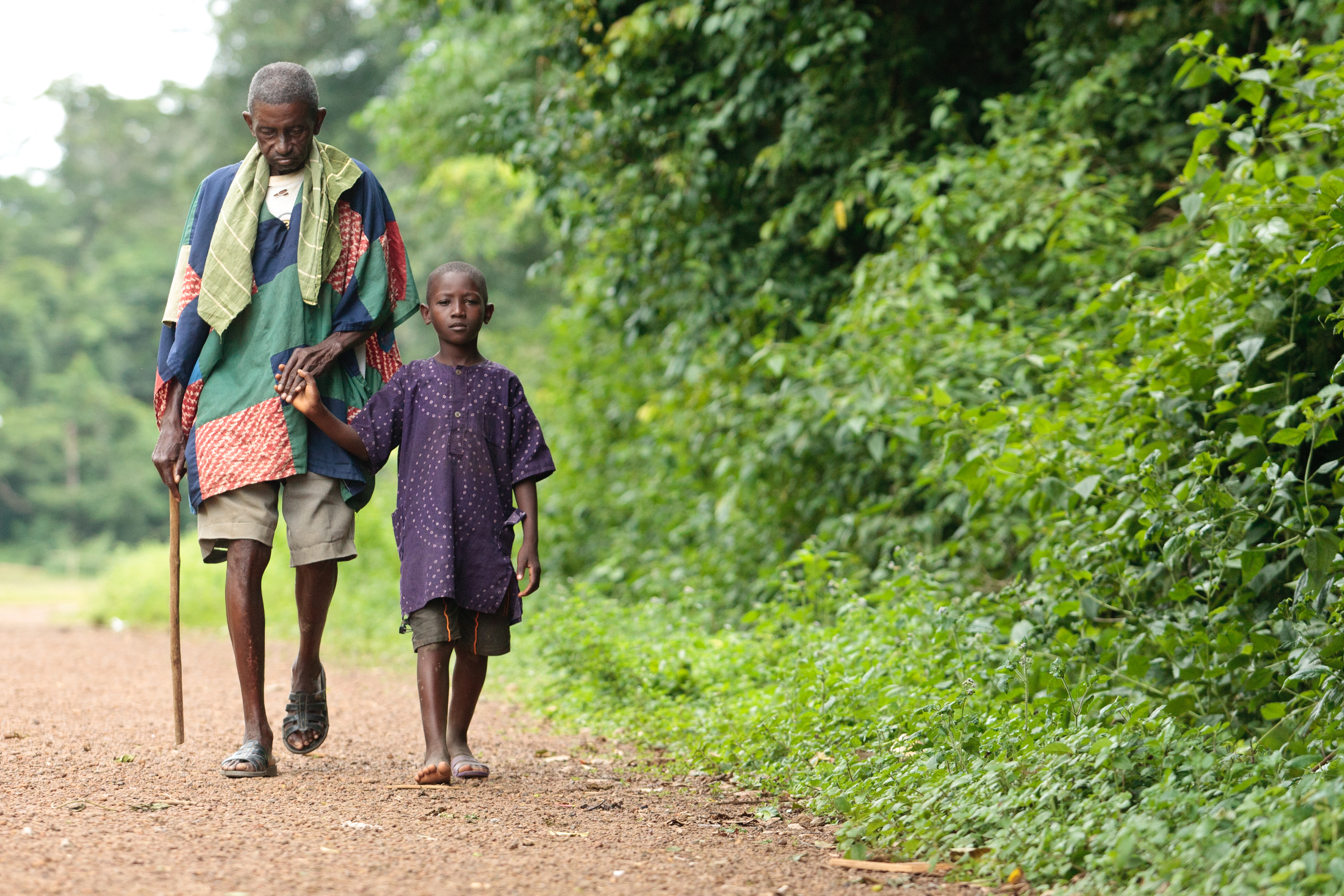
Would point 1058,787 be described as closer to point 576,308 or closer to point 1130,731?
point 1130,731

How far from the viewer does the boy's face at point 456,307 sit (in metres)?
3.66

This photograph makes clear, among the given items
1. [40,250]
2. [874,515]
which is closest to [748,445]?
[874,515]

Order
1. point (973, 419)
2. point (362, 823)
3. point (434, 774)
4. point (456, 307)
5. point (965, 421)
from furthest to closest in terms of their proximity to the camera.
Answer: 1. point (965, 421)
2. point (973, 419)
3. point (456, 307)
4. point (434, 774)
5. point (362, 823)

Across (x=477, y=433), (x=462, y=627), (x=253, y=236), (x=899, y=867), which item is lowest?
(x=899, y=867)

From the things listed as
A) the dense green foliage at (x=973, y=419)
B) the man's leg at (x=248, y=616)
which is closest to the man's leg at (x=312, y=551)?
the man's leg at (x=248, y=616)

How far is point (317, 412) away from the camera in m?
3.57

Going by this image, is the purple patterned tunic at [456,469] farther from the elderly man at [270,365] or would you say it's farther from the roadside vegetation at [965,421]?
the roadside vegetation at [965,421]

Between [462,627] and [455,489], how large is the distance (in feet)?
1.37

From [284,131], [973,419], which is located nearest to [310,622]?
[284,131]

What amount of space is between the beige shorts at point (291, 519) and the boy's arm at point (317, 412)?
6.0 inches

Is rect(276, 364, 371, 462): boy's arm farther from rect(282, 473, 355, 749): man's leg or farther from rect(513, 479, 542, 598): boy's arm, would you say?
rect(513, 479, 542, 598): boy's arm

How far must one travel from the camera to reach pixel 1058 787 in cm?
270

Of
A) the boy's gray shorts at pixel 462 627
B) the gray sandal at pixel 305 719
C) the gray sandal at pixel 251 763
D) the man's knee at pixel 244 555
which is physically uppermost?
the man's knee at pixel 244 555

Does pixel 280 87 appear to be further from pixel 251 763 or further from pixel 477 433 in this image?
pixel 251 763
